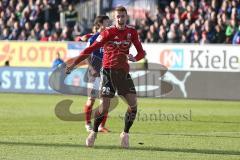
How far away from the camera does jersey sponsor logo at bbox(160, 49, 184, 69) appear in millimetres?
29348

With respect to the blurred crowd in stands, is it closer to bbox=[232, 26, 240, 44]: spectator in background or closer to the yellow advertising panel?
bbox=[232, 26, 240, 44]: spectator in background

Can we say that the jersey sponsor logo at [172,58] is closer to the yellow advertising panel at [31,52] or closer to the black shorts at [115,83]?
the yellow advertising panel at [31,52]

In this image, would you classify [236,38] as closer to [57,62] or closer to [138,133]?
[57,62]

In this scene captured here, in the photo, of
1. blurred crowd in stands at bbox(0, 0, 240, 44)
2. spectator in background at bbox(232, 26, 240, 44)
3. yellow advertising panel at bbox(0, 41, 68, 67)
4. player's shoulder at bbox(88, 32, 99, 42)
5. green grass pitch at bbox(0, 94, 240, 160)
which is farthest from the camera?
yellow advertising panel at bbox(0, 41, 68, 67)

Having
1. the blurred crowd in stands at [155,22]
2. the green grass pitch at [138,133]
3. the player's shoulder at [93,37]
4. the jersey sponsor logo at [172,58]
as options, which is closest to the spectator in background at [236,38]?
the blurred crowd in stands at [155,22]

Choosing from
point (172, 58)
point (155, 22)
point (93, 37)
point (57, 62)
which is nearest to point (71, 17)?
point (155, 22)

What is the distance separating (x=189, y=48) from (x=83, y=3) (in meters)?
8.40

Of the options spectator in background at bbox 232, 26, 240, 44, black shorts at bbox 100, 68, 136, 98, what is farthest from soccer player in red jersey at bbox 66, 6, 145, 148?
spectator in background at bbox 232, 26, 240, 44

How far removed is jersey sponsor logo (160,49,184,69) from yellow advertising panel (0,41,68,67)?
13.3 ft

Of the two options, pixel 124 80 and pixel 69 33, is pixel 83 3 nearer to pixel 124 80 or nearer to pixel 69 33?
pixel 69 33

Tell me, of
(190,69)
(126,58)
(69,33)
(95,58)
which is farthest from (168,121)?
(69,33)

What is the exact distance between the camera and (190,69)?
2888 cm

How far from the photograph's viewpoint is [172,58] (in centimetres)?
2952

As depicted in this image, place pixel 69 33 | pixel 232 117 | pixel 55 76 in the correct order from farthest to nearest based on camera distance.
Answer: pixel 69 33
pixel 55 76
pixel 232 117
